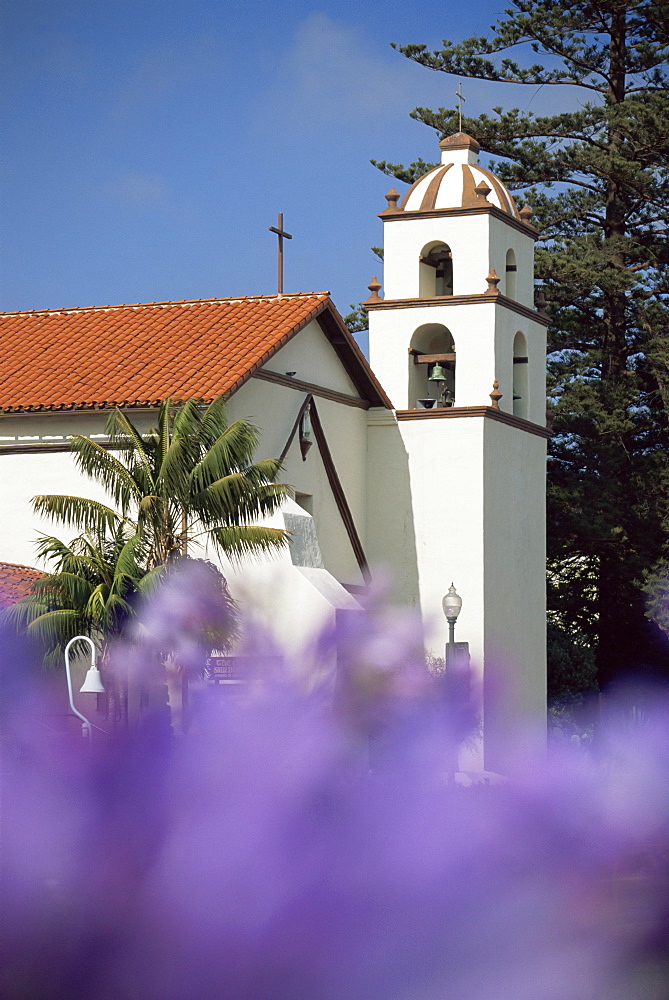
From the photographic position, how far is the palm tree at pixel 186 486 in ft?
61.1

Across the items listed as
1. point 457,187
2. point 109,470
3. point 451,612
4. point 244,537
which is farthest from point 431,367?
point 244,537

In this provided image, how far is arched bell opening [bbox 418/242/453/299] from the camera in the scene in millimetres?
27219

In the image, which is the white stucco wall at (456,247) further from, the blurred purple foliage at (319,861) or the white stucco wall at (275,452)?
the blurred purple foliage at (319,861)

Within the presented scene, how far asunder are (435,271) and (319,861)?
485 inches

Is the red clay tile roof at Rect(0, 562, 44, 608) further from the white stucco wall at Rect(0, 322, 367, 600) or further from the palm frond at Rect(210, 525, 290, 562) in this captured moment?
the palm frond at Rect(210, 525, 290, 562)

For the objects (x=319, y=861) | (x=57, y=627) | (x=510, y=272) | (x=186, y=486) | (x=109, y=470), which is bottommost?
(x=319, y=861)

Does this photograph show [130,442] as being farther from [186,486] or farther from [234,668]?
[234,668]

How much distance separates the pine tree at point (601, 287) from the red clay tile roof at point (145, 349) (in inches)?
442

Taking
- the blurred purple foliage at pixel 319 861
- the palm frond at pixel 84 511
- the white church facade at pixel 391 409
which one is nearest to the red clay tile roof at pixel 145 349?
the white church facade at pixel 391 409

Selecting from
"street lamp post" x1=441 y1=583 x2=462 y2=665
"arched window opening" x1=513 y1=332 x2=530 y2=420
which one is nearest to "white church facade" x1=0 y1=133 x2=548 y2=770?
"arched window opening" x1=513 y1=332 x2=530 y2=420

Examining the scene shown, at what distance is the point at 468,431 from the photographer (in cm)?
2559

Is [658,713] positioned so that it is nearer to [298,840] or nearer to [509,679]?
[509,679]

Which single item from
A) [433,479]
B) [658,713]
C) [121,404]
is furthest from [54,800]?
[658,713]

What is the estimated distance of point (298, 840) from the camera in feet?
63.9
